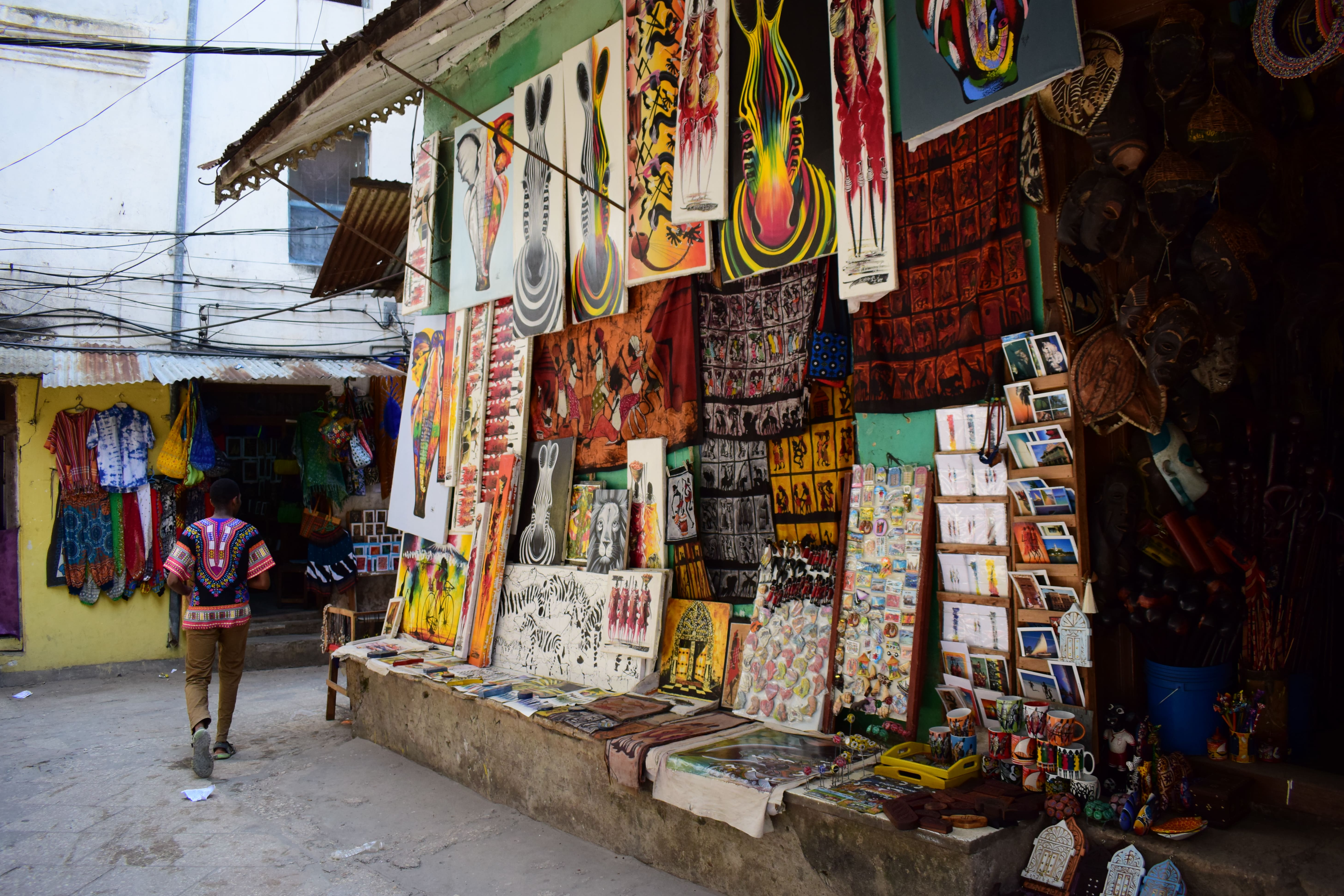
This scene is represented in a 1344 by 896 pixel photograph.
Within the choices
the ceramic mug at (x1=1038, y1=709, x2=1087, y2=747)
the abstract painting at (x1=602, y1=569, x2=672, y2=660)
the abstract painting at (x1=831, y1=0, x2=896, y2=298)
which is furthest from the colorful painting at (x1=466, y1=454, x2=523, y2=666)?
the ceramic mug at (x1=1038, y1=709, x2=1087, y2=747)

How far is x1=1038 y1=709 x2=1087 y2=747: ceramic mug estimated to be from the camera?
3.31 metres

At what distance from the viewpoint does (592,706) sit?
500 centimetres

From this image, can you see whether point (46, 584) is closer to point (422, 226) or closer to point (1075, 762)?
point (422, 226)

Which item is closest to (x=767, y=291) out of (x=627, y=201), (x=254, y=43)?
(x=627, y=201)

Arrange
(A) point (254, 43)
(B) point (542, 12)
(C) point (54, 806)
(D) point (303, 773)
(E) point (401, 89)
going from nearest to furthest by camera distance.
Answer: (C) point (54, 806) < (D) point (303, 773) < (B) point (542, 12) < (E) point (401, 89) < (A) point (254, 43)

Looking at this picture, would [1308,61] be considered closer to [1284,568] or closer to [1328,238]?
[1328,238]

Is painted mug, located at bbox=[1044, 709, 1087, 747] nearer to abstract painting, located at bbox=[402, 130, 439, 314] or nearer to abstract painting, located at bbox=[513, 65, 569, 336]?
abstract painting, located at bbox=[513, 65, 569, 336]

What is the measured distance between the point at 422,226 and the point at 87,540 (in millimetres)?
5429

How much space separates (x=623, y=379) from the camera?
575cm

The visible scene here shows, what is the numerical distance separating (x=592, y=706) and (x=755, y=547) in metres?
1.23

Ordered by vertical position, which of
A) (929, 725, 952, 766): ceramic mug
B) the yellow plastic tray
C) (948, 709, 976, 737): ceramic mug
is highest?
(948, 709, 976, 737): ceramic mug

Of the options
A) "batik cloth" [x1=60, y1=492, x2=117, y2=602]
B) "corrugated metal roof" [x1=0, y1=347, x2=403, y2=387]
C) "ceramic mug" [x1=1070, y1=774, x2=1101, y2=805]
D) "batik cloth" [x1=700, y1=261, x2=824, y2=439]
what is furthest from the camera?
"batik cloth" [x1=60, y1=492, x2=117, y2=602]

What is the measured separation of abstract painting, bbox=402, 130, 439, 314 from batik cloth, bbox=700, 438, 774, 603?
11.9 ft

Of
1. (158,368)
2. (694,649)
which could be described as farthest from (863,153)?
(158,368)
